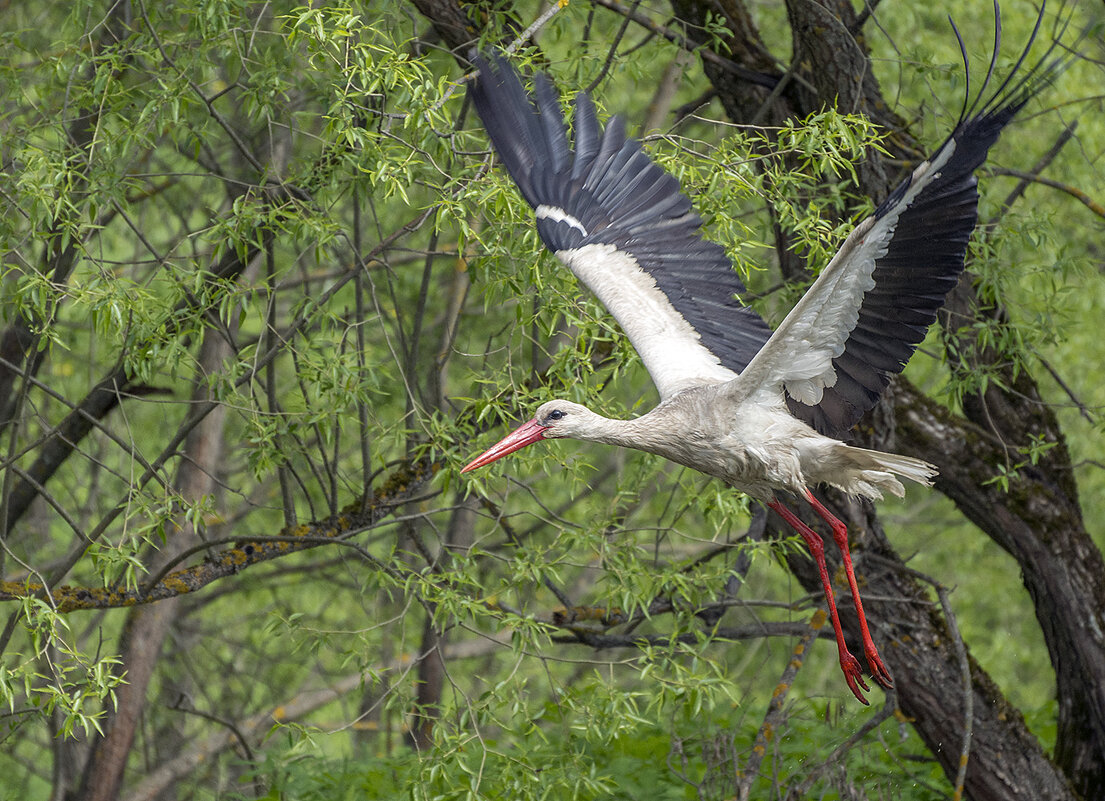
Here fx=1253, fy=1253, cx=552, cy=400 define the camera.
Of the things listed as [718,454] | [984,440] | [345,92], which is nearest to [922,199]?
Result: [718,454]

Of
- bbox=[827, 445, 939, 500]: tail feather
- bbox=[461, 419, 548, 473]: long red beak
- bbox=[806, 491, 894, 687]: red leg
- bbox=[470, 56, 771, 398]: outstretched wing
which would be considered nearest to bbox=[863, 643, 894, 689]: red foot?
bbox=[806, 491, 894, 687]: red leg

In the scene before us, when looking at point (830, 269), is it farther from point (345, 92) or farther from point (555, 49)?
point (555, 49)

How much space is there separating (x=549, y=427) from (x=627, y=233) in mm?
1134

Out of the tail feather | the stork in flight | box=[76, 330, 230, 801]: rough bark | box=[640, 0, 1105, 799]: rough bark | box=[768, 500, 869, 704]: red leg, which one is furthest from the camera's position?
box=[76, 330, 230, 801]: rough bark

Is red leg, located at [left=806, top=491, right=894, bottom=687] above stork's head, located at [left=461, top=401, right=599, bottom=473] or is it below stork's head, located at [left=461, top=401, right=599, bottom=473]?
below

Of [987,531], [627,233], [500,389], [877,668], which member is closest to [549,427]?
[500,389]

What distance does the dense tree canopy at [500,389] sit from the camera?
16.4 feet

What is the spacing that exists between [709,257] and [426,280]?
4.30 feet

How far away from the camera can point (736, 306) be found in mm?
5684

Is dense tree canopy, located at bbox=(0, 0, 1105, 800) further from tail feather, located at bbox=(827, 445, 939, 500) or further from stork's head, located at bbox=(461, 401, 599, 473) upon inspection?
tail feather, located at bbox=(827, 445, 939, 500)

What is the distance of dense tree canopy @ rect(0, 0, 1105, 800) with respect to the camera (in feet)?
16.4

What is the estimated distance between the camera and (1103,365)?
1068 centimetres

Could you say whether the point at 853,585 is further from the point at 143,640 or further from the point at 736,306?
the point at 143,640

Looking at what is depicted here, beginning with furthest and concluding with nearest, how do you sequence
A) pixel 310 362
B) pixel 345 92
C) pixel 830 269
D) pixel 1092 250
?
pixel 1092 250 < pixel 310 362 < pixel 345 92 < pixel 830 269
